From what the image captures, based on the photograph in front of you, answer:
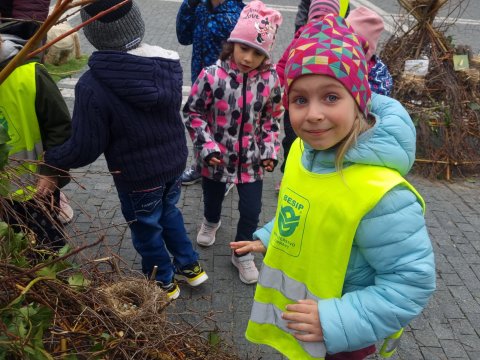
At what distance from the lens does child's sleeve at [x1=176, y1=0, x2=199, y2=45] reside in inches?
158

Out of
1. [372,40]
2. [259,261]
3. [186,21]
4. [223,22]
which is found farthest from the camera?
[186,21]

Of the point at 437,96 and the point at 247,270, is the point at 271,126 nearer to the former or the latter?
the point at 247,270

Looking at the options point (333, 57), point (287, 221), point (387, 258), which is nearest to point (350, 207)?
point (387, 258)

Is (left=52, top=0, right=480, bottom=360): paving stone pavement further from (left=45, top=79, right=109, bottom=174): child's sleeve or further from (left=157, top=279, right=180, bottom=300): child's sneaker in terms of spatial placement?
(left=45, top=79, right=109, bottom=174): child's sleeve

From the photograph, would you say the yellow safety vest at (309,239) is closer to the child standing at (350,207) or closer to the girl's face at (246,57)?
the child standing at (350,207)

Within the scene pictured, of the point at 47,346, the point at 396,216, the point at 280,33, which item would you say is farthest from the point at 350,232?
the point at 280,33

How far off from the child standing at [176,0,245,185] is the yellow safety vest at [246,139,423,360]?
1.98m

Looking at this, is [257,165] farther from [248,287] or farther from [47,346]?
[47,346]

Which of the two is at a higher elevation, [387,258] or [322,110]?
[322,110]

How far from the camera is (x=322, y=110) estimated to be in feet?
4.99

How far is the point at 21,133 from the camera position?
2.61m

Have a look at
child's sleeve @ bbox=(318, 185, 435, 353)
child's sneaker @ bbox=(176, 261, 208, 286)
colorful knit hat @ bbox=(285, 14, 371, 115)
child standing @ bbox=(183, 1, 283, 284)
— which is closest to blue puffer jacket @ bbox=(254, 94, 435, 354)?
child's sleeve @ bbox=(318, 185, 435, 353)

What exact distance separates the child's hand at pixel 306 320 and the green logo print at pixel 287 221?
28 cm

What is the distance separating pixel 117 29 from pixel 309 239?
55.5 inches
